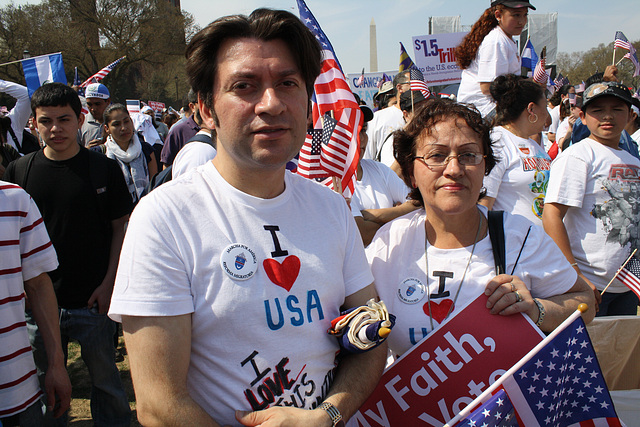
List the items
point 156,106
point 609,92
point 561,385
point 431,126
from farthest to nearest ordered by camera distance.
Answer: point 156,106 < point 609,92 < point 431,126 < point 561,385

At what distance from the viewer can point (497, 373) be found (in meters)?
1.87

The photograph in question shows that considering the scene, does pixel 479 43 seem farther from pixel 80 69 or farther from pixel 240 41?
pixel 80 69

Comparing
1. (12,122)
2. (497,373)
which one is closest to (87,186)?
(497,373)

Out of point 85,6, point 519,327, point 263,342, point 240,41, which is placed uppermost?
point 85,6

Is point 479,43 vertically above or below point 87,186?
above

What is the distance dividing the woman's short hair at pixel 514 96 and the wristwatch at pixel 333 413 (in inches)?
114

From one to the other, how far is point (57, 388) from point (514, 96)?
3606 mm

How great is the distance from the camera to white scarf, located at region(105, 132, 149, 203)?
5645 mm

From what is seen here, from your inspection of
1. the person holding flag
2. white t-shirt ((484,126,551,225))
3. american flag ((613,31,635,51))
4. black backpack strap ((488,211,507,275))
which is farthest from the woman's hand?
american flag ((613,31,635,51))

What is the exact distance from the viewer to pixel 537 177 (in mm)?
3480

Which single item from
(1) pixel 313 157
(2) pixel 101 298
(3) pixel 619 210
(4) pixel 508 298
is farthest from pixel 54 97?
(3) pixel 619 210

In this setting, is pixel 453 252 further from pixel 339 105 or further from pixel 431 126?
pixel 339 105

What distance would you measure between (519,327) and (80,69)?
38.5 m

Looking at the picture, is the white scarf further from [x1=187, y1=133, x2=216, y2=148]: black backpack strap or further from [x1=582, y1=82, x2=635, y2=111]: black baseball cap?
[x1=582, y1=82, x2=635, y2=111]: black baseball cap
